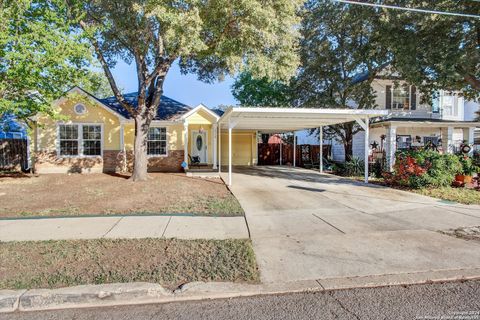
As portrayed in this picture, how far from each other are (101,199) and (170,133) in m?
8.44

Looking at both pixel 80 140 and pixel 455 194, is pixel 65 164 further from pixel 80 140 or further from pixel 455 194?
pixel 455 194

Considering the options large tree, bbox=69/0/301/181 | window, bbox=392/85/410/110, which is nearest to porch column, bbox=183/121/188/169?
large tree, bbox=69/0/301/181

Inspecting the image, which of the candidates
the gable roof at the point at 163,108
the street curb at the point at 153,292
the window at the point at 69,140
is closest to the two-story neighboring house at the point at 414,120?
the gable roof at the point at 163,108

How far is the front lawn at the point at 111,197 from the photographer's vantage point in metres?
7.65

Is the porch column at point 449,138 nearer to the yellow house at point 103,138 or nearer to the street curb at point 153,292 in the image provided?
the yellow house at point 103,138

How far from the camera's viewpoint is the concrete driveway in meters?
4.25

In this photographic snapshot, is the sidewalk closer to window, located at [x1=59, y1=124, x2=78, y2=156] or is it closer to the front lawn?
the front lawn

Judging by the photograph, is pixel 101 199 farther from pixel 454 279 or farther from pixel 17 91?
pixel 454 279

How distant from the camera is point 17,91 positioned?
10.6 m

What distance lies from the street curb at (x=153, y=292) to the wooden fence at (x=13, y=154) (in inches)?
665

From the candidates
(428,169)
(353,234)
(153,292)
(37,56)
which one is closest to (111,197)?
(37,56)

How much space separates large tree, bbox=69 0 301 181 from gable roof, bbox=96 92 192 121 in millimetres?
3575

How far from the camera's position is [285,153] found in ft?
80.3

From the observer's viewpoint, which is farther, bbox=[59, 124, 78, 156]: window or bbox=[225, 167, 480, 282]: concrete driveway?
bbox=[59, 124, 78, 156]: window
